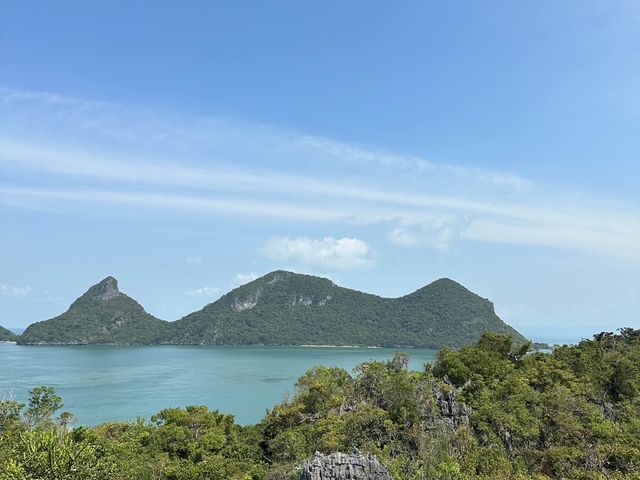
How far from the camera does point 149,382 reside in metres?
59.4

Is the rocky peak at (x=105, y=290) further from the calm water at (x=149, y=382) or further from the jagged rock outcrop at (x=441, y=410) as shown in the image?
the jagged rock outcrop at (x=441, y=410)

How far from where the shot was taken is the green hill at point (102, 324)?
5074 inches

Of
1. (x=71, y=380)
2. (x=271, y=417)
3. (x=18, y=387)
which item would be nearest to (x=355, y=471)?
(x=271, y=417)

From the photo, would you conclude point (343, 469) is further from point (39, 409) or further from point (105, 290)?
point (105, 290)

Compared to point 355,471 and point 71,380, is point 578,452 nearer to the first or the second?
point 355,471

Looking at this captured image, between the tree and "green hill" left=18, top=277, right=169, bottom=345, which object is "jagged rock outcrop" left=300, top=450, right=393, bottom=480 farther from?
"green hill" left=18, top=277, right=169, bottom=345

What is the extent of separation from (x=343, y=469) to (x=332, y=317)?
14050 centimetres

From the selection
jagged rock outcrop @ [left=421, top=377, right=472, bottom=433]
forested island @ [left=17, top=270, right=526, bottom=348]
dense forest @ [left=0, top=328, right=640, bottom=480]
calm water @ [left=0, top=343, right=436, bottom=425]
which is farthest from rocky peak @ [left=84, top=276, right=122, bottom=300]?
jagged rock outcrop @ [left=421, top=377, right=472, bottom=433]

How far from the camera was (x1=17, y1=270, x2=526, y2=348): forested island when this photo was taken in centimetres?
13288

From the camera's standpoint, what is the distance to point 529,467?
17328mm

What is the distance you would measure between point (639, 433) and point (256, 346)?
117926mm

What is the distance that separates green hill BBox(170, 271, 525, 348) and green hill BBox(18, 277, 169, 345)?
29.3ft

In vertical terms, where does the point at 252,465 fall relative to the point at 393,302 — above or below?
below

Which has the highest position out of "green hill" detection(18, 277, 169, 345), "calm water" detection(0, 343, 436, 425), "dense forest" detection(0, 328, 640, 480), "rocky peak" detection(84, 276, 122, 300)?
"rocky peak" detection(84, 276, 122, 300)
